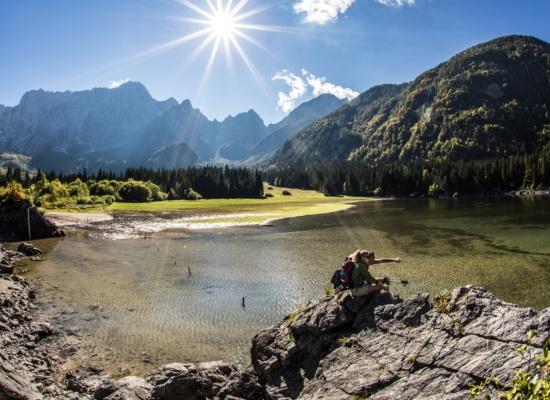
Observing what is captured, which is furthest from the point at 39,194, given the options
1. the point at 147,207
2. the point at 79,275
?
the point at 79,275

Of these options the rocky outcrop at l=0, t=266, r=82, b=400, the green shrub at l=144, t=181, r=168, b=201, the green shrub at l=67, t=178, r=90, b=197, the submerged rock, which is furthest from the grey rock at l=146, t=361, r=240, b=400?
the green shrub at l=144, t=181, r=168, b=201

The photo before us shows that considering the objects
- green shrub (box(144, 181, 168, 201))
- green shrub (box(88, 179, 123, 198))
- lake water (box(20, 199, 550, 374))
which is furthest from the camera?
green shrub (box(144, 181, 168, 201))

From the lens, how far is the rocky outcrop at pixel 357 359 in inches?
474

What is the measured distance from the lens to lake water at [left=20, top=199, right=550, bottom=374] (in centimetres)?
2948

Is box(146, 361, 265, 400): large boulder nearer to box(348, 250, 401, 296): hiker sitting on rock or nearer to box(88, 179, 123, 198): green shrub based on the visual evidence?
box(348, 250, 401, 296): hiker sitting on rock

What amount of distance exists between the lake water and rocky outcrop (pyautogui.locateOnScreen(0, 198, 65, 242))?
5.94 meters

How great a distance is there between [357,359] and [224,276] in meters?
33.6

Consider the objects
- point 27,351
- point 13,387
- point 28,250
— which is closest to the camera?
point 13,387

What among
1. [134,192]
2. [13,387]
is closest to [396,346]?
[13,387]

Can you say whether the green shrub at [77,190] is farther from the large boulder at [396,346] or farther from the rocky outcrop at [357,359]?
the large boulder at [396,346]

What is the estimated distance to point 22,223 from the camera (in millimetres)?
79812

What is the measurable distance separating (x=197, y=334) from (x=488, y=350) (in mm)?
22109

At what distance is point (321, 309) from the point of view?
18.5 meters

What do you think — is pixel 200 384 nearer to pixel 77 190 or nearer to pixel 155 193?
pixel 77 190
